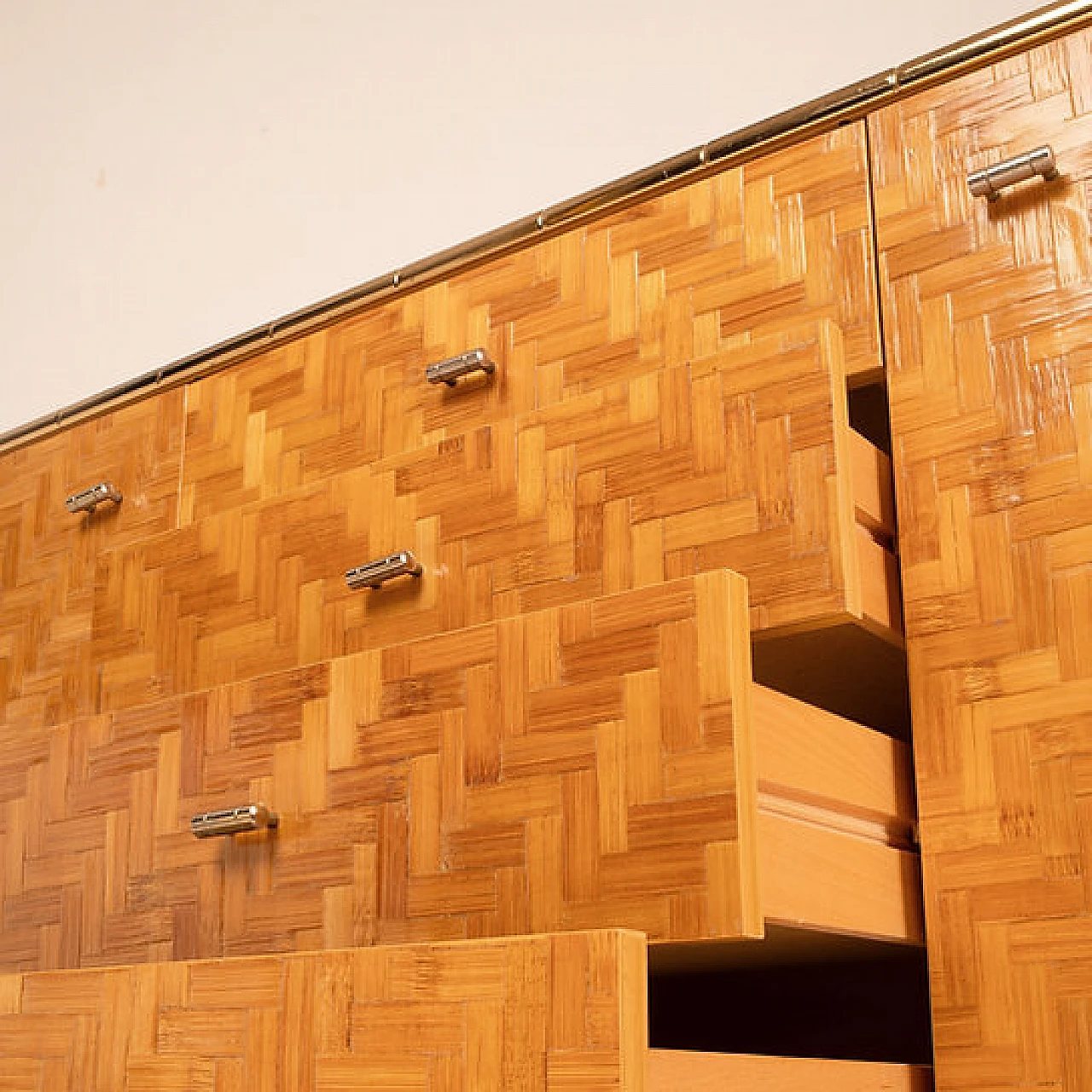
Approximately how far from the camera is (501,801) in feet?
4.17

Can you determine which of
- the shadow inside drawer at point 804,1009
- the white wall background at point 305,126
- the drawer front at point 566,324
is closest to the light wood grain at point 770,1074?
the shadow inside drawer at point 804,1009

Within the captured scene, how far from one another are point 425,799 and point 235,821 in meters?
0.18

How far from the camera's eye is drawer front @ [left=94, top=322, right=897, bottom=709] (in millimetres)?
1331

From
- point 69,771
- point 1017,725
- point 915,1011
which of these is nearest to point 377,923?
point 69,771

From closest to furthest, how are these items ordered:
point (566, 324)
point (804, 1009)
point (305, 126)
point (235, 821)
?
point (235, 821)
point (566, 324)
point (804, 1009)
point (305, 126)

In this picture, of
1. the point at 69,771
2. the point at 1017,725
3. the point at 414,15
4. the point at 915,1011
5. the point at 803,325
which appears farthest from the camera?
the point at 414,15

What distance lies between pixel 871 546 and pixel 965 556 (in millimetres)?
77

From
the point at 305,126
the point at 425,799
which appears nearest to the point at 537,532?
the point at 425,799

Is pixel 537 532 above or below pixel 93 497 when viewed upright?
below

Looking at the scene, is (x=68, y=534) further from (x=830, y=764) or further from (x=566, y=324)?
(x=830, y=764)

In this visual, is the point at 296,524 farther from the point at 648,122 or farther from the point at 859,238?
the point at 648,122

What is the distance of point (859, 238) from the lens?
1469 millimetres

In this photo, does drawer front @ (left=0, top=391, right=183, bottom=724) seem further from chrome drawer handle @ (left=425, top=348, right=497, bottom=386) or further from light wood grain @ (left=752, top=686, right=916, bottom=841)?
light wood grain @ (left=752, top=686, right=916, bottom=841)

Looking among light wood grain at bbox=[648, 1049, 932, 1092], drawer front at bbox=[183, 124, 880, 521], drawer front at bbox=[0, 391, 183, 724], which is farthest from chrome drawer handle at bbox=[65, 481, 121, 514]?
light wood grain at bbox=[648, 1049, 932, 1092]
